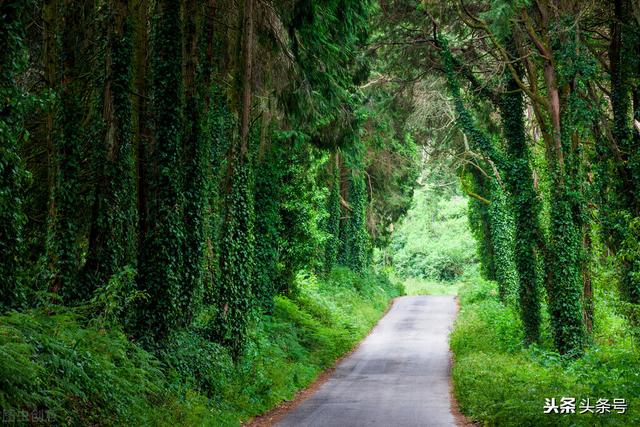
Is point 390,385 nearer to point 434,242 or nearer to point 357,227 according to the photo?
point 357,227

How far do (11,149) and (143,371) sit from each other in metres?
3.97

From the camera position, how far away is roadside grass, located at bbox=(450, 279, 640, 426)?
411 inches

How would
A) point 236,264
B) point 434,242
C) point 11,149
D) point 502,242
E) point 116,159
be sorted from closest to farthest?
point 11,149 → point 116,159 → point 236,264 → point 502,242 → point 434,242

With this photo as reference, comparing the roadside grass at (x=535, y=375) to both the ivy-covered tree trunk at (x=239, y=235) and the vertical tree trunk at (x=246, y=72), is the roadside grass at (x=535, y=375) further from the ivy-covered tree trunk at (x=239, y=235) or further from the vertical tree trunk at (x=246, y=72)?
the vertical tree trunk at (x=246, y=72)

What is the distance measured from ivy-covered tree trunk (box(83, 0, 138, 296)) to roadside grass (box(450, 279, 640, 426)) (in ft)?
24.5

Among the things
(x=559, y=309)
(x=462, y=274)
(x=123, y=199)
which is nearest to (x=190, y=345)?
(x=123, y=199)

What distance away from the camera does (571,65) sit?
17.5 m

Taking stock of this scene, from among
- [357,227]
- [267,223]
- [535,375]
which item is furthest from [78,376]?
[357,227]

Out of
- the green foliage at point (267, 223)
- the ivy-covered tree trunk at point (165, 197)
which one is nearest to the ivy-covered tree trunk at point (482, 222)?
the green foliage at point (267, 223)

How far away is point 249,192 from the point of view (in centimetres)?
1636

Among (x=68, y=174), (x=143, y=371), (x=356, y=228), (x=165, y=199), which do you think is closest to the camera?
(x=143, y=371)

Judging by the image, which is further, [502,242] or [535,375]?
[502,242]

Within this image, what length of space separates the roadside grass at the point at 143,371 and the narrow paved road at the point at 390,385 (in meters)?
0.98

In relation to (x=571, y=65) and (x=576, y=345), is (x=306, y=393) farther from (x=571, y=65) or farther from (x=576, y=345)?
(x=571, y=65)
